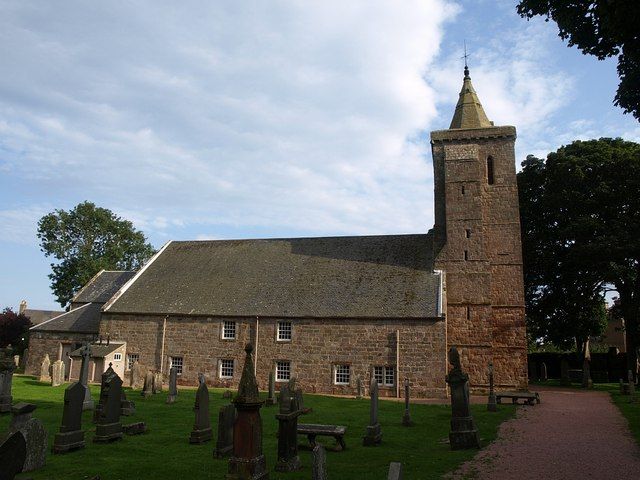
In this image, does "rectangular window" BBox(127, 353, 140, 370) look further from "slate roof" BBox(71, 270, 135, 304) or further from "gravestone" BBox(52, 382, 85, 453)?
"gravestone" BBox(52, 382, 85, 453)

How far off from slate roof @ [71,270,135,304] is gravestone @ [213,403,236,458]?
29.9 meters

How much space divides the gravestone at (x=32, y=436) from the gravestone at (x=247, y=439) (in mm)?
4699

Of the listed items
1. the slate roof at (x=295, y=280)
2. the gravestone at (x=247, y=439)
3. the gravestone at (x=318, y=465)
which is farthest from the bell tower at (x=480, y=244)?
the gravestone at (x=318, y=465)

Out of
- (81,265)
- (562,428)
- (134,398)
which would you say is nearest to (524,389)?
(562,428)

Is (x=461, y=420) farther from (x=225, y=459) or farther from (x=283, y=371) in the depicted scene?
(x=283, y=371)

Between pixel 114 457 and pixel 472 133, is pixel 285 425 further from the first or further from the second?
pixel 472 133

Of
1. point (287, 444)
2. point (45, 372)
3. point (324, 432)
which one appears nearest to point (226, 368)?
point (45, 372)

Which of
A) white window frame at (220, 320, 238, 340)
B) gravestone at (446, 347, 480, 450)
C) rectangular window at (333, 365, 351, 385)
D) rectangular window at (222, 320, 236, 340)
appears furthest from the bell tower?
gravestone at (446, 347, 480, 450)

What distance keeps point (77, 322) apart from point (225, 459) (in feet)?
92.2

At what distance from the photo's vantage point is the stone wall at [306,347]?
2753cm

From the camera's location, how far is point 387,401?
82.6 ft

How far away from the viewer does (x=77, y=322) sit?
3606 cm

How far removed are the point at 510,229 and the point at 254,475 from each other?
26065mm

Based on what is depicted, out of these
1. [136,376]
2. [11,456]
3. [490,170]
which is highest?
[490,170]
